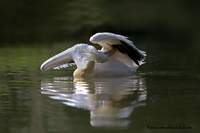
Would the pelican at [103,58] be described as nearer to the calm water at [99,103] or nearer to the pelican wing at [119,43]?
the pelican wing at [119,43]

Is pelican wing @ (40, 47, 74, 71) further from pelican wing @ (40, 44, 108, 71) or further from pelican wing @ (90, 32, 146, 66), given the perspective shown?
pelican wing @ (90, 32, 146, 66)

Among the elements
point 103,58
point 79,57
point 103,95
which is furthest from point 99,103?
point 79,57

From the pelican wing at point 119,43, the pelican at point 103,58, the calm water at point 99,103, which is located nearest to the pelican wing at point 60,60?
the pelican at point 103,58

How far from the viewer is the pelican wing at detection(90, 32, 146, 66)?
6520 mm

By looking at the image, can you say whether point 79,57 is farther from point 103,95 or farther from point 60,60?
point 103,95

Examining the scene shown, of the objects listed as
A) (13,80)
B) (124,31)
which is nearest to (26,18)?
(124,31)

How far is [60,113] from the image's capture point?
4215 millimetres

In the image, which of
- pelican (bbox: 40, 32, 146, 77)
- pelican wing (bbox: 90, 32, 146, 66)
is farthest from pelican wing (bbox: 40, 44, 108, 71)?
pelican wing (bbox: 90, 32, 146, 66)

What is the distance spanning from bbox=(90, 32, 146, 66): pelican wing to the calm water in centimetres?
40

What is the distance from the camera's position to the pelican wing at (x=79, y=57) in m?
6.33

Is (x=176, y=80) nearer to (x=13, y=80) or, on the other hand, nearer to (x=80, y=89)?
(x=80, y=89)

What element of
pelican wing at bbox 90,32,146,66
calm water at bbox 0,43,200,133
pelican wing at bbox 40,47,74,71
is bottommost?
calm water at bbox 0,43,200,133

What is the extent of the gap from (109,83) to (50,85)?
967 mm

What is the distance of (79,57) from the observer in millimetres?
6574
